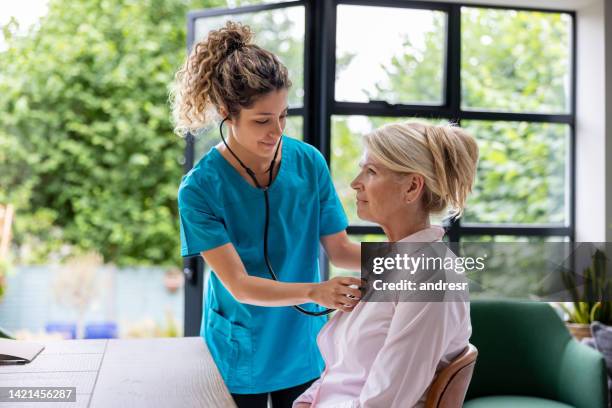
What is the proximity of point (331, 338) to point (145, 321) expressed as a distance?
5472 millimetres

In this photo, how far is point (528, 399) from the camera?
9.13 ft

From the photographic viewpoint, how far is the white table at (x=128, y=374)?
4.06ft

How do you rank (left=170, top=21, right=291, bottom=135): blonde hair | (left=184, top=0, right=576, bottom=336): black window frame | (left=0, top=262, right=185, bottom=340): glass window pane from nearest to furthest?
(left=170, top=21, right=291, bottom=135): blonde hair < (left=184, top=0, right=576, bottom=336): black window frame < (left=0, top=262, right=185, bottom=340): glass window pane

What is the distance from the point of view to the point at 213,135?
337 centimetres

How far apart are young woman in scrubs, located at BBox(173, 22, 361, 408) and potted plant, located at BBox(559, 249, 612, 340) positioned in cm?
187

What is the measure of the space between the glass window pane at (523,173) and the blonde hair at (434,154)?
7.89 ft

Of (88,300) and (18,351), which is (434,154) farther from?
(88,300)

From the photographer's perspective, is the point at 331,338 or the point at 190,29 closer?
the point at 331,338

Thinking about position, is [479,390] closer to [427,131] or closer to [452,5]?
[427,131]

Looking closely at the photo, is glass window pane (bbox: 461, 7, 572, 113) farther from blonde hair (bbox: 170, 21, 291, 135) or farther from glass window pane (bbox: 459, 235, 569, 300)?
blonde hair (bbox: 170, 21, 291, 135)

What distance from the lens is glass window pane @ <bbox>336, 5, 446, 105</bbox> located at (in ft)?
11.7

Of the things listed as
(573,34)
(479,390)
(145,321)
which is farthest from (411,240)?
(145,321)

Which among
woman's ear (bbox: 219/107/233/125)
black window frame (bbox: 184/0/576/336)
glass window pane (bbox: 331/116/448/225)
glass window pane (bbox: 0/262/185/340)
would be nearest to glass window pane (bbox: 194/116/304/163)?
black window frame (bbox: 184/0/576/336)

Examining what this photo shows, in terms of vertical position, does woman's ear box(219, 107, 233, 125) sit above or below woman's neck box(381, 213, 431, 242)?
above
